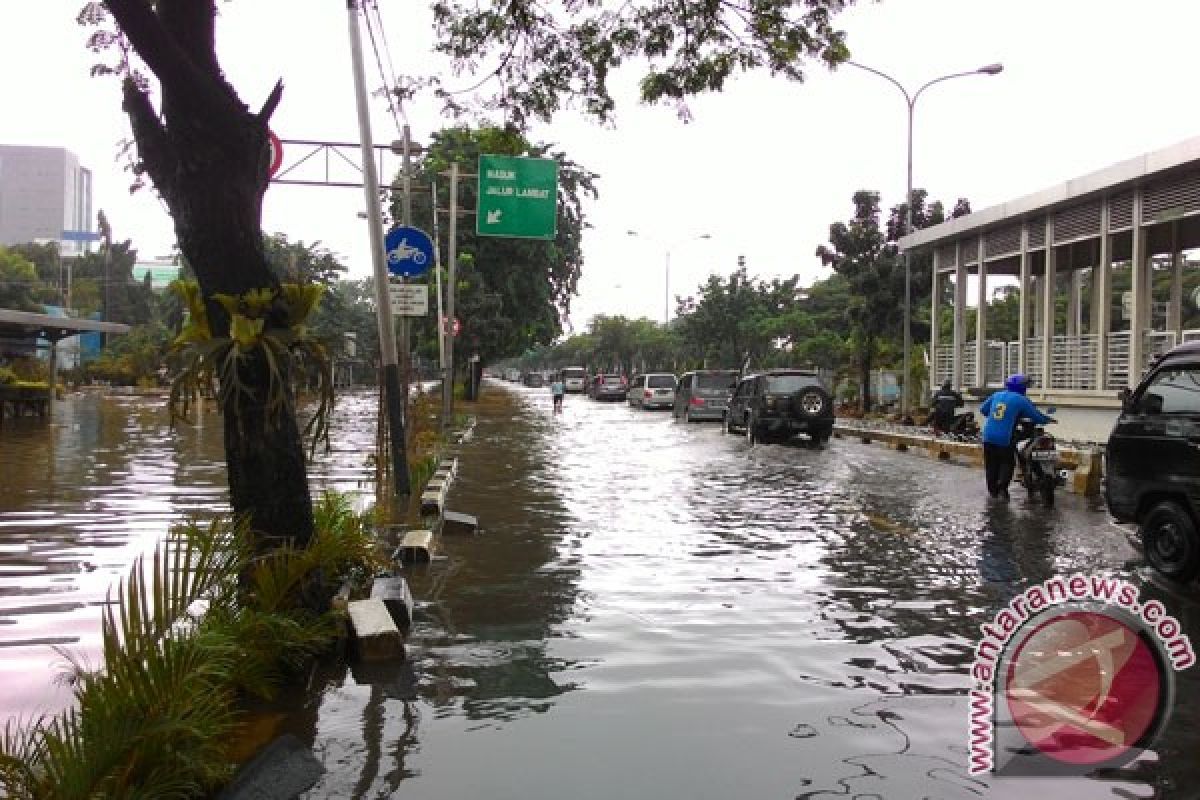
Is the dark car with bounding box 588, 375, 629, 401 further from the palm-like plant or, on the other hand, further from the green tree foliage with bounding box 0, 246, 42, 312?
the palm-like plant

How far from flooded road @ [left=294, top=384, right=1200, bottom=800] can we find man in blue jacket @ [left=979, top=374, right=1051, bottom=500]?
53 cm

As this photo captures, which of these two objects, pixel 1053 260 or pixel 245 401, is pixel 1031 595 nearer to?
pixel 245 401

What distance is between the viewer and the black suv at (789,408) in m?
21.7

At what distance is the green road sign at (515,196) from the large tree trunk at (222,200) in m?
16.8

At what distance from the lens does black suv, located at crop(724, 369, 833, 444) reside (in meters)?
21.7

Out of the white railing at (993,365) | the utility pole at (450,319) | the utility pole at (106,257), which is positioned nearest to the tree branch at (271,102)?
the utility pole at (450,319)

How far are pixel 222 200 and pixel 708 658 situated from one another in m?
3.57

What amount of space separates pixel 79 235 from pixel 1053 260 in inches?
4687

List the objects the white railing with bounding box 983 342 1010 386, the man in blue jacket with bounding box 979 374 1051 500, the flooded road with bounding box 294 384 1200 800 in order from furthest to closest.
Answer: the white railing with bounding box 983 342 1010 386 < the man in blue jacket with bounding box 979 374 1051 500 < the flooded road with bounding box 294 384 1200 800

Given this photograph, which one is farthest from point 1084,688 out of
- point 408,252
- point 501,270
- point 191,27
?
point 501,270

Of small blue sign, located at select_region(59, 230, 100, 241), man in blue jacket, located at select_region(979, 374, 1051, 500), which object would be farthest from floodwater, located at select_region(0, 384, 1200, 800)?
small blue sign, located at select_region(59, 230, 100, 241)

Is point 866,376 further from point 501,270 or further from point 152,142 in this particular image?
point 152,142

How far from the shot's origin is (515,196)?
22.1 metres

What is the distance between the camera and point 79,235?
116 meters
